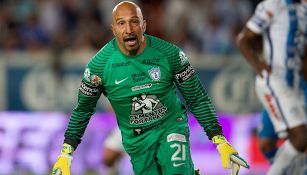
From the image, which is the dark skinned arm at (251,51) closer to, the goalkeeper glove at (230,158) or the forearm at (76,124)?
the goalkeeper glove at (230,158)

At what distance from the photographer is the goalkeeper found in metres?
7.49

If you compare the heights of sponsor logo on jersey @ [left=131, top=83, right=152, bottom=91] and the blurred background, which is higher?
the blurred background

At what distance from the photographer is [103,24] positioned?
16.0 metres

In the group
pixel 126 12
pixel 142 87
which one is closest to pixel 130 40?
pixel 126 12

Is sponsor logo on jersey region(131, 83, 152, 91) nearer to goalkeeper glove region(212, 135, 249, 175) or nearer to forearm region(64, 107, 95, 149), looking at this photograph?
forearm region(64, 107, 95, 149)

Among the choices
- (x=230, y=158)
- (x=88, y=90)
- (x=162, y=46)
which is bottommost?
(x=230, y=158)

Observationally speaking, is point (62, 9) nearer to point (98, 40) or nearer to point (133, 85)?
point (98, 40)

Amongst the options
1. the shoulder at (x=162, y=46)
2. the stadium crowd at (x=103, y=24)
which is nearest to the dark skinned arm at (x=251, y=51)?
the shoulder at (x=162, y=46)

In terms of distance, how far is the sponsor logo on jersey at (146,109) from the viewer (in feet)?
24.9

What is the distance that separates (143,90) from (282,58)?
253 centimetres

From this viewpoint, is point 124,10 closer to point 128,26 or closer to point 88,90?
point 128,26

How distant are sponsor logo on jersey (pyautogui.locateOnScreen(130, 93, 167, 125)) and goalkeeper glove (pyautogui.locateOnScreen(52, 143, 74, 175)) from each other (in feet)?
1.91

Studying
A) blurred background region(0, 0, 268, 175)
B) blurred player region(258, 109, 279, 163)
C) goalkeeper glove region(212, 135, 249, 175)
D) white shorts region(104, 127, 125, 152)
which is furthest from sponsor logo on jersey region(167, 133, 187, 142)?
blurred background region(0, 0, 268, 175)

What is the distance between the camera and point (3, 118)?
14.0 m
